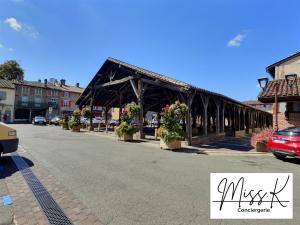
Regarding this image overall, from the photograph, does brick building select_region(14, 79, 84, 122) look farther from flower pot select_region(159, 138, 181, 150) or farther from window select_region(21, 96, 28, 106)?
flower pot select_region(159, 138, 181, 150)

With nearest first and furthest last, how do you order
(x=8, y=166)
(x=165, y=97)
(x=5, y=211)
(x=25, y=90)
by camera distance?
(x=5, y=211) < (x=8, y=166) < (x=165, y=97) < (x=25, y=90)

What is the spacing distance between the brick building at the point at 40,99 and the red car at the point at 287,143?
40482mm

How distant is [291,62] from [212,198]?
14265 millimetres

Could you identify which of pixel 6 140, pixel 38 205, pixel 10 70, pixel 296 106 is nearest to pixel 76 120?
pixel 6 140

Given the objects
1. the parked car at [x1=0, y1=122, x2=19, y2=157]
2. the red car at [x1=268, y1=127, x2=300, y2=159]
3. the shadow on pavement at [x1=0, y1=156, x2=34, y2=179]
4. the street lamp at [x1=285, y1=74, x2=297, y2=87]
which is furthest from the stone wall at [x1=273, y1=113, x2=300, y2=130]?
the parked car at [x1=0, y1=122, x2=19, y2=157]

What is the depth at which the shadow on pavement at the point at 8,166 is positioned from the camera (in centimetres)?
581

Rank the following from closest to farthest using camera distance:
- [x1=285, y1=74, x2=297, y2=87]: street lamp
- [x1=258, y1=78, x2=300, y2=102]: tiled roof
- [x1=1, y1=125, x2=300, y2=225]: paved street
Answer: [x1=1, y1=125, x2=300, y2=225]: paved street < [x1=258, y1=78, x2=300, y2=102]: tiled roof < [x1=285, y1=74, x2=297, y2=87]: street lamp

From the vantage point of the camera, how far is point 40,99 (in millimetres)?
47812

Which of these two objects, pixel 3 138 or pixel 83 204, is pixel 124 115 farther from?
pixel 83 204

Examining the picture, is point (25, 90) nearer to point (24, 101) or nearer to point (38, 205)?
point (24, 101)

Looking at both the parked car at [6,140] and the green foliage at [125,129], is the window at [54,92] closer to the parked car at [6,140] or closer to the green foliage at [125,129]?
the green foliage at [125,129]

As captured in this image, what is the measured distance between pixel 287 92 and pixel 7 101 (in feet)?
151

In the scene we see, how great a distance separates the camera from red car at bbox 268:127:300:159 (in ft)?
26.7

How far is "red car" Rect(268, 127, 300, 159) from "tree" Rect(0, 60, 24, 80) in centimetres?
5344
